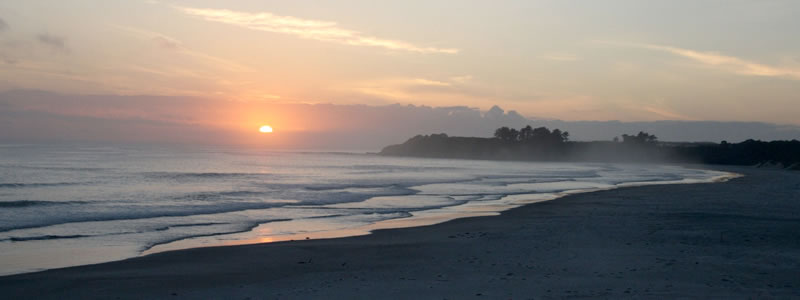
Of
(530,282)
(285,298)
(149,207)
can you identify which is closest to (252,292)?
(285,298)

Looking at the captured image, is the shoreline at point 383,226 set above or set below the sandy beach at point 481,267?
below

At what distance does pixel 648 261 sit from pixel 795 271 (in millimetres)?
2320

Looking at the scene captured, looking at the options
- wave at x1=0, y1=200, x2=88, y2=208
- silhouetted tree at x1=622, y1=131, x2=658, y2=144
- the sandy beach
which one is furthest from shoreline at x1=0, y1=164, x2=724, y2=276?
silhouetted tree at x1=622, y1=131, x2=658, y2=144

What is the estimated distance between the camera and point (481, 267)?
433 inches

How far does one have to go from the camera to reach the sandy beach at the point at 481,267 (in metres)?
9.09

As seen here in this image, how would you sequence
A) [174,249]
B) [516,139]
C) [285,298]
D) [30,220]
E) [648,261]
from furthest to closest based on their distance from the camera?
[516,139]
[30,220]
[174,249]
[648,261]
[285,298]

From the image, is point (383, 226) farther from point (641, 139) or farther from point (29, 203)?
point (641, 139)

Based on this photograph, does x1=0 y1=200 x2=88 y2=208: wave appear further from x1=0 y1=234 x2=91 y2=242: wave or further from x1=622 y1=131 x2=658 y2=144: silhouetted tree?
x1=622 y1=131 x2=658 y2=144: silhouetted tree

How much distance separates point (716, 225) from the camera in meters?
17.0

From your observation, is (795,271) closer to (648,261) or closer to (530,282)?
(648,261)

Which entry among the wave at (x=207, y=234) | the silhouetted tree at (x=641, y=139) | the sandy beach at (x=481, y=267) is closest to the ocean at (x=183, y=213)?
the wave at (x=207, y=234)

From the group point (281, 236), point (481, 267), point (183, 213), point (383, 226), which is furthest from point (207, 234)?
point (481, 267)

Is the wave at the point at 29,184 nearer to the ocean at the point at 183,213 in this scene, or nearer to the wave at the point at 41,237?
the ocean at the point at 183,213

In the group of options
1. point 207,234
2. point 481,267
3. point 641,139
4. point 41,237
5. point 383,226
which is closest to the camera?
point 481,267
